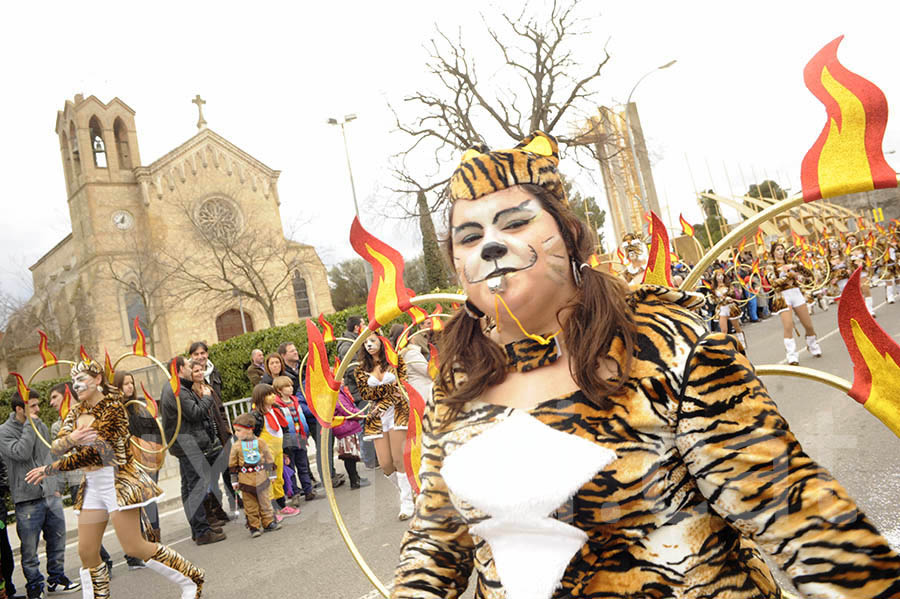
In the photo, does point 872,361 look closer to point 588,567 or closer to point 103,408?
point 588,567

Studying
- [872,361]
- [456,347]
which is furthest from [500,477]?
[872,361]

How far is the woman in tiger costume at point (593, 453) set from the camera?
1227 millimetres

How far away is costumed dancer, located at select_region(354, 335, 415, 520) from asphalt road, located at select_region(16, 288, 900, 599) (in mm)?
405

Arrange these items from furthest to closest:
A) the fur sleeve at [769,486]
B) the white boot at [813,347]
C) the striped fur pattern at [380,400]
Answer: the white boot at [813,347] → the striped fur pattern at [380,400] → the fur sleeve at [769,486]

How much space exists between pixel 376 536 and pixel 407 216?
16.8 m

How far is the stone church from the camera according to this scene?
26938 millimetres

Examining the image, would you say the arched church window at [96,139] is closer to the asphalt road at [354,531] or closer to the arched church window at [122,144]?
the arched church window at [122,144]

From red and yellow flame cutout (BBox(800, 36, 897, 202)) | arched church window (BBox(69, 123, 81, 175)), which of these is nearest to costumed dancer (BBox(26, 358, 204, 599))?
red and yellow flame cutout (BBox(800, 36, 897, 202))

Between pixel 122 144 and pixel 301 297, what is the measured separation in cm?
1214

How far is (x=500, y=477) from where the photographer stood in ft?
4.44

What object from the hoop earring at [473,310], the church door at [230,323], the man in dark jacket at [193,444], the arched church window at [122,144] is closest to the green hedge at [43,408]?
the man in dark jacket at [193,444]

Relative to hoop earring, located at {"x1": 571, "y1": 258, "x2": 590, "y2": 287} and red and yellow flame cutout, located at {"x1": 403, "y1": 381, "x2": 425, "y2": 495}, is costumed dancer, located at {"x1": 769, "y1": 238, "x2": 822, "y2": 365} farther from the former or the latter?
hoop earring, located at {"x1": 571, "y1": 258, "x2": 590, "y2": 287}

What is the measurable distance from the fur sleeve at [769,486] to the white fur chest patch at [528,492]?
0.19 metres

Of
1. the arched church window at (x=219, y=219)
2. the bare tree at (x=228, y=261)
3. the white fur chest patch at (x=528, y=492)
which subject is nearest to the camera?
the white fur chest patch at (x=528, y=492)
